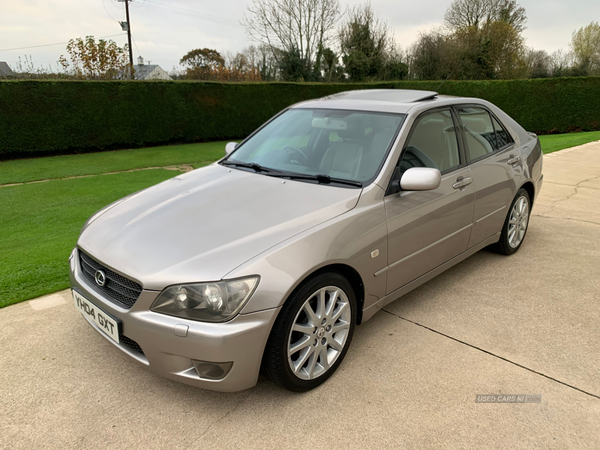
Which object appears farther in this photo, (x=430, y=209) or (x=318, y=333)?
(x=430, y=209)

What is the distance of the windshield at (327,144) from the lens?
9.94ft

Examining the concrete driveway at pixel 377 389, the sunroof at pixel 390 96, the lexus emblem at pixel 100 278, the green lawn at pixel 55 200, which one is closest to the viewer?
the concrete driveway at pixel 377 389

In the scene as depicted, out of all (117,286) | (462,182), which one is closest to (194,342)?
(117,286)

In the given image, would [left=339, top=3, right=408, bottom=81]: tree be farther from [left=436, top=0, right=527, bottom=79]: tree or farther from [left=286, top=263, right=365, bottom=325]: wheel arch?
[left=286, top=263, right=365, bottom=325]: wheel arch

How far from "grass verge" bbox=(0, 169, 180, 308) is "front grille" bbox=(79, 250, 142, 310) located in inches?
58.0

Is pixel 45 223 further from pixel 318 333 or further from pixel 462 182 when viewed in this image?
pixel 462 182

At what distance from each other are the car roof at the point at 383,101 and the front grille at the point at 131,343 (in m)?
2.28

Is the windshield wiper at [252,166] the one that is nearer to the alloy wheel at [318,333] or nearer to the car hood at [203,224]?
the car hood at [203,224]

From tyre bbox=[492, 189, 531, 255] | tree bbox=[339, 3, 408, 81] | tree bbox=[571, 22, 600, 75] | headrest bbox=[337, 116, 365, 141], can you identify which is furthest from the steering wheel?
tree bbox=[571, 22, 600, 75]

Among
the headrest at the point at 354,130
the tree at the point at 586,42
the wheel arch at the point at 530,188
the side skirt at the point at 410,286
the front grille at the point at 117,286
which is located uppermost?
the tree at the point at 586,42

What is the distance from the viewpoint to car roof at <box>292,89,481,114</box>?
132 inches

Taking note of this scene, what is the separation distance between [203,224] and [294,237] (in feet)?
1.86

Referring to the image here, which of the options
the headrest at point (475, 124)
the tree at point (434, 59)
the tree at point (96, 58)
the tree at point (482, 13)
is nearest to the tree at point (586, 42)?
the tree at point (482, 13)

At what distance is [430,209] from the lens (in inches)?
123
